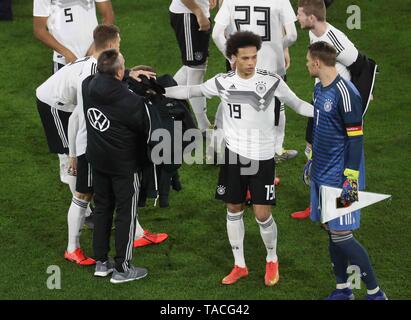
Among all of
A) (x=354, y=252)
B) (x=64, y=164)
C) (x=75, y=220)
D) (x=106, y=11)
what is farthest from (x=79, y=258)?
(x=106, y=11)

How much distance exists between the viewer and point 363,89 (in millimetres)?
7918

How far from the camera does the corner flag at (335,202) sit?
258 inches

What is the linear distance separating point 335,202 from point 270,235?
843 mm

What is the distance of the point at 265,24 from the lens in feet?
28.1

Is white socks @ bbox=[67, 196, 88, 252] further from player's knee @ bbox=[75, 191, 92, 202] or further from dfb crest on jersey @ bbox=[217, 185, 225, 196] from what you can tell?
dfb crest on jersey @ bbox=[217, 185, 225, 196]

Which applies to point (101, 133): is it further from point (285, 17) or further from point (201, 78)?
point (201, 78)

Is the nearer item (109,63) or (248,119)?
(109,63)

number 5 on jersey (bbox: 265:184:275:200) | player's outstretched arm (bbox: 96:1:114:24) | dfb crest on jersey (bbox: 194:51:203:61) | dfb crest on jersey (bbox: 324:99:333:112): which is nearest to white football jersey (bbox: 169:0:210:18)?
dfb crest on jersey (bbox: 194:51:203:61)

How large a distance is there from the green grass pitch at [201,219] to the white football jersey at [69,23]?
57.5 inches

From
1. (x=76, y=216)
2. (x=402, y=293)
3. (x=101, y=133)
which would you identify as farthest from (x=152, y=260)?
(x=402, y=293)

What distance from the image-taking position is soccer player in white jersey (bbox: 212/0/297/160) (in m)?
8.55

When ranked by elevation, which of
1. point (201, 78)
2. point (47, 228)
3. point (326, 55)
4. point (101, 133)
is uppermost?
point (326, 55)

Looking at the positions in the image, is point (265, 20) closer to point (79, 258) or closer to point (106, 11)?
point (106, 11)

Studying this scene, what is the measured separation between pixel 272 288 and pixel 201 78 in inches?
138
